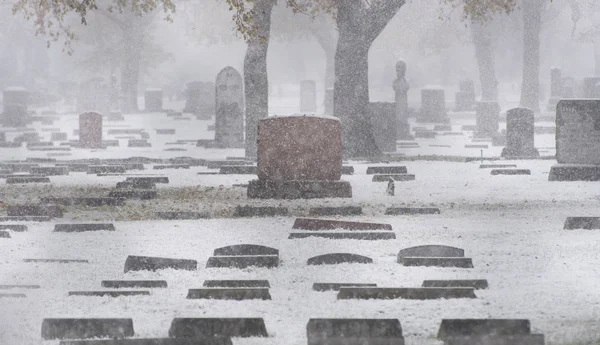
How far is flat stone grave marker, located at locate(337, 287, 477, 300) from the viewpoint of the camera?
8758 mm

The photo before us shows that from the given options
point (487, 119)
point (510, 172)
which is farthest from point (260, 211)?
point (487, 119)

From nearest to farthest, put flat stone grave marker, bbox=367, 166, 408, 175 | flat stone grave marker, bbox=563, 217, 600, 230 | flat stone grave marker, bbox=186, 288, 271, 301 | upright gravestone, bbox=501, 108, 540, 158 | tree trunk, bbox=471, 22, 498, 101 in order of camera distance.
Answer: flat stone grave marker, bbox=186, 288, 271, 301 < flat stone grave marker, bbox=563, 217, 600, 230 < flat stone grave marker, bbox=367, 166, 408, 175 < upright gravestone, bbox=501, 108, 540, 158 < tree trunk, bbox=471, 22, 498, 101

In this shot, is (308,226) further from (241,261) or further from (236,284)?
(236,284)

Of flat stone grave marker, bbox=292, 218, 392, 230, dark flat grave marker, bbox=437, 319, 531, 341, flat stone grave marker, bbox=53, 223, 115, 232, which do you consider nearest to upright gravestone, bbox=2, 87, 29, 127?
flat stone grave marker, bbox=53, 223, 115, 232

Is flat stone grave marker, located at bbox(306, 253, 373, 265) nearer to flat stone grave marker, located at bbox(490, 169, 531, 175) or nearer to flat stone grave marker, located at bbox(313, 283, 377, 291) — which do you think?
flat stone grave marker, located at bbox(313, 283, 377, 291)

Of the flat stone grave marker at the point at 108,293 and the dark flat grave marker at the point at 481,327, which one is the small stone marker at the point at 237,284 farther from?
the dark flat grave marker at the point at 481,327

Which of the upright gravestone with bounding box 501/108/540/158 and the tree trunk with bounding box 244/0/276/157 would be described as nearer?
the tree trunk with bounding box 244/0/276/157

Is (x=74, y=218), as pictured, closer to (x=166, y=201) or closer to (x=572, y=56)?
(x=166, y=201)

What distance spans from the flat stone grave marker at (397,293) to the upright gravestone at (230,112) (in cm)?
2133

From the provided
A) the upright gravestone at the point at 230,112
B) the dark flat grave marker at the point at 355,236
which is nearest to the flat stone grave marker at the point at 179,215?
the dark flat grave marker at the point at 355,236

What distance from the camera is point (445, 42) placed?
54.5 meters

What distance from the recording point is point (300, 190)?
1730cm

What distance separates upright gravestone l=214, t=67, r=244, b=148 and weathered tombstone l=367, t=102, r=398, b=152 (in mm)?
3627

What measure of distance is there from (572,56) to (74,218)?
69091 mm
